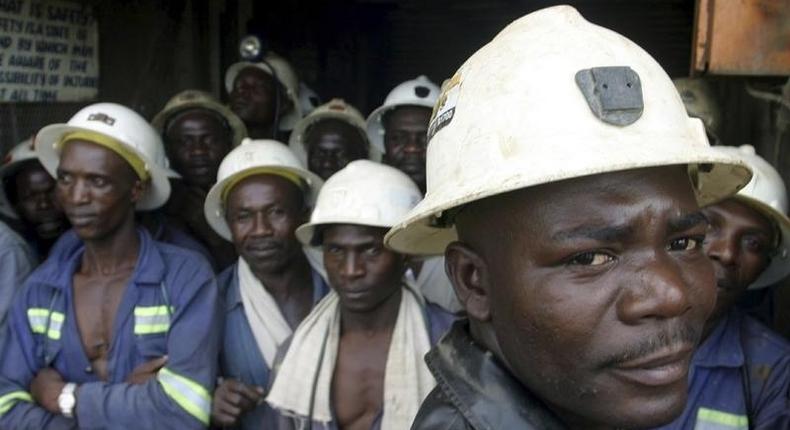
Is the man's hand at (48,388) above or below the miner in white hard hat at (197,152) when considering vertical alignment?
below

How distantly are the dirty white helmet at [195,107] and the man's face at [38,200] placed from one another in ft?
3.17

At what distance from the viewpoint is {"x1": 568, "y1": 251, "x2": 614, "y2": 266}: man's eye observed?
1237 millimetres

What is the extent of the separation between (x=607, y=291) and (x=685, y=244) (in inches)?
8.1

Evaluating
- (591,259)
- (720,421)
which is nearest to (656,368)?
(591,259)

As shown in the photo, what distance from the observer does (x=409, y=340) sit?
277cm

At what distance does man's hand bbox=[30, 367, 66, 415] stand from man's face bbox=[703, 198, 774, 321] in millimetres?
2197

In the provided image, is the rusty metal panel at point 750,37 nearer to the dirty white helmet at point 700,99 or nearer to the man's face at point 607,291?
the man's face at point 607,291

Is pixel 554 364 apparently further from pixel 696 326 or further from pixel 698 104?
pixel 698 104

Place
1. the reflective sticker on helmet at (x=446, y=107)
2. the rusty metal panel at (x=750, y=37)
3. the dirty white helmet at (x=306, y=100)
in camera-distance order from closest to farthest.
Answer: the reflective sticker on helmet at (x=446, y=107)
the rusty metal panel at (x=750, y=37)
the dirty white helmet at (x=306, y=100)

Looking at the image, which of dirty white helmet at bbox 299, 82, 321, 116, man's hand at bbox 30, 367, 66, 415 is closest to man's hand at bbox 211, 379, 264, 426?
man's hand at bbox 30, 367, 66, 415

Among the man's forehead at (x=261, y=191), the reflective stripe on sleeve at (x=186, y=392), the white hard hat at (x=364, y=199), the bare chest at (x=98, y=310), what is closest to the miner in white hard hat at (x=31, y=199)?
the bare chest at (x=98, y=310)

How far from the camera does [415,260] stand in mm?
3434

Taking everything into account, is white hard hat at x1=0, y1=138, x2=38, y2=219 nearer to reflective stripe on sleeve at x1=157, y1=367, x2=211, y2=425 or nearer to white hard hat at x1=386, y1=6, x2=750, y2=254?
reflective stripe on sleeve at x1=157, y1=367, x2=211, y2=425

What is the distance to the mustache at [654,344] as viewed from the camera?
1207 mm
